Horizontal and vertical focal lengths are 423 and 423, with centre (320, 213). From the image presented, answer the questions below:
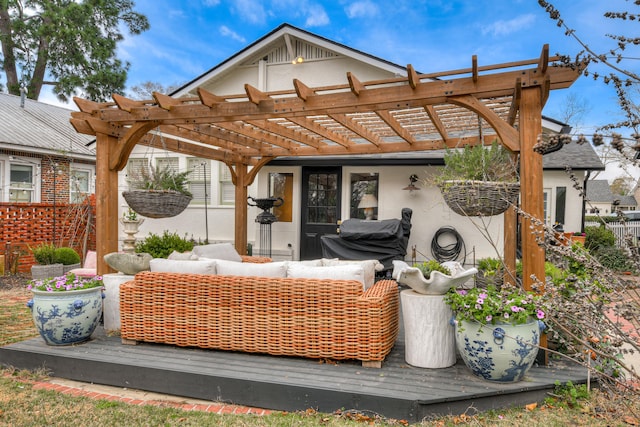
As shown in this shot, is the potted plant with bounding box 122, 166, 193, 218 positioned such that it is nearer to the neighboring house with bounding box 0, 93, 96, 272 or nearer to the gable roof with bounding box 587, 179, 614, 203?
the neighboring house with bounding box 0, 93, 96, 272

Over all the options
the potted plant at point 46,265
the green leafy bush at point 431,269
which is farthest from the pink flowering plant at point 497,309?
the potted plant at point 46,265

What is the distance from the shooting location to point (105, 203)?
4.88 meters

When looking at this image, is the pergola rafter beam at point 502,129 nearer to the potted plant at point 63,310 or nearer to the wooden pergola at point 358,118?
the wooden pergola at point 358,118

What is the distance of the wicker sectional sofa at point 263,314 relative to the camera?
347 cm

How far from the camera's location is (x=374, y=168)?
28.5ft

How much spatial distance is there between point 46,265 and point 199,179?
3562 millimetres

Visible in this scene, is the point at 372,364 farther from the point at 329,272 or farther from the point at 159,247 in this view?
the point at 159,247

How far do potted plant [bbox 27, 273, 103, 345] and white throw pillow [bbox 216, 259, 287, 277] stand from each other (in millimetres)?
1270

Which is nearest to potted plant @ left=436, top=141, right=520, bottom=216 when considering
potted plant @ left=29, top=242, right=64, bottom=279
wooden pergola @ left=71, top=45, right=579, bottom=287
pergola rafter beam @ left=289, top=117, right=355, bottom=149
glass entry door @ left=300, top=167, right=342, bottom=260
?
wooden pergola @ left=71, top=45, right=579, bottom=287

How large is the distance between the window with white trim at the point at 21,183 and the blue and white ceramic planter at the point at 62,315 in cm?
901

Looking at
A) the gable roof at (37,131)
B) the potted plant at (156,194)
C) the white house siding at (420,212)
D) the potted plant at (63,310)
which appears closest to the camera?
the potted plant at (63,310)

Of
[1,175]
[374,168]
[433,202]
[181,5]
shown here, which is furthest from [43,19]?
[433,202]

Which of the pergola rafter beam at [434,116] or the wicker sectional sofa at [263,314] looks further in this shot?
the pergola rafter beam at [434,116]

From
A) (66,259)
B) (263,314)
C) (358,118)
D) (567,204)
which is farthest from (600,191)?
(263,314)
